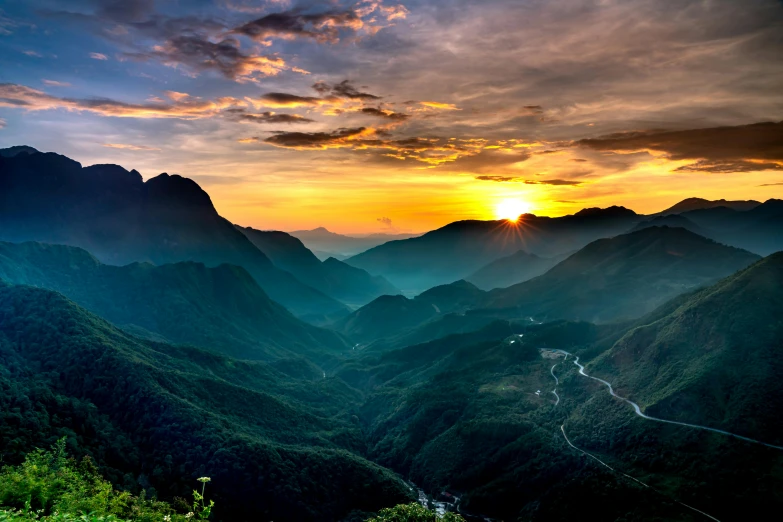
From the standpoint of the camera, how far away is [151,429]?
385 ft

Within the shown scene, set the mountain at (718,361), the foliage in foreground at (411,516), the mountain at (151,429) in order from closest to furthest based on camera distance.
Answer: the foliage in foreground at (411,516), the mountain at (151,429), the mountain at (718,361)

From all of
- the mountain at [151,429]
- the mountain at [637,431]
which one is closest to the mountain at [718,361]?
the mountain at [637,431]

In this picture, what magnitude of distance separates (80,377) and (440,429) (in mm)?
116851

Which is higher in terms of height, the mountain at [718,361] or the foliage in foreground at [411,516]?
the mountain at [718,361]

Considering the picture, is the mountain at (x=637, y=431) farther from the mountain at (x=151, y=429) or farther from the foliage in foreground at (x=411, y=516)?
the foliage in foreground at (x=411, y=516)

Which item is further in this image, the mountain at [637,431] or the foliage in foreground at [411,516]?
the mountain at [637,431]

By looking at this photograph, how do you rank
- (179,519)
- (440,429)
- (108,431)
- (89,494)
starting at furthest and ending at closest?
(440,429), (108,431), (89,494), (179,519)

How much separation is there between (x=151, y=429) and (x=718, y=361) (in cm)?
15161

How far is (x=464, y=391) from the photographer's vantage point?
188 m

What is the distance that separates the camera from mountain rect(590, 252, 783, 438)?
110 metres

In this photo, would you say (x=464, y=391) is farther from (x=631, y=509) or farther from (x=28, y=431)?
(x=28, y=431)

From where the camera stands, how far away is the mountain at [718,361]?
362 ft

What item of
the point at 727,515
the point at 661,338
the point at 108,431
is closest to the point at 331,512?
the point at 108,431

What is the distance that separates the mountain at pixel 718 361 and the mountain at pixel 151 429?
79.0 m
